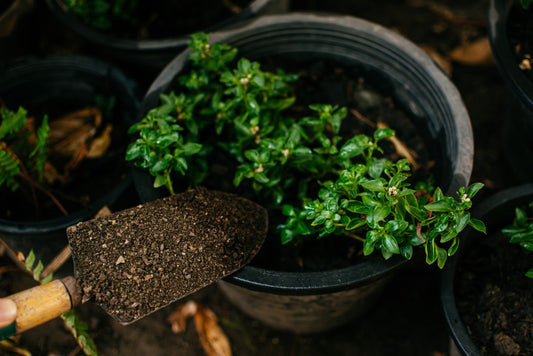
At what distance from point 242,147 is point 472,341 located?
3.54 feet

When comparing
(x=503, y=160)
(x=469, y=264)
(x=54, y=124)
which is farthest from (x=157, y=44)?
(x=503, y=160)

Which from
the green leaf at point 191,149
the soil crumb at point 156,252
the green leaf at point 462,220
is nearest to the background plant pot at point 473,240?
the green leaf at point 462,220

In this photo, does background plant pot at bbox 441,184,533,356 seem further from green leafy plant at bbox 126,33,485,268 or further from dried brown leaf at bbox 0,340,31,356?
dried brown leaf at bbox 0,340,31,356

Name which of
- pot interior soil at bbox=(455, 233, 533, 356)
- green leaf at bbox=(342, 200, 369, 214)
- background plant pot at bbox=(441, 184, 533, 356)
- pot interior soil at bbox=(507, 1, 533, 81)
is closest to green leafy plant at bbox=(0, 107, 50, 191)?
green leaf at bbox=(342, 200, 369, 214)

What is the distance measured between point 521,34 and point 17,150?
2.18 m

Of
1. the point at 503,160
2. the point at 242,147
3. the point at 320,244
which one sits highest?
the point at 242,147

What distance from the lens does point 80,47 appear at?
278 cm

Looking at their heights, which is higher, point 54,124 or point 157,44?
point 157,44

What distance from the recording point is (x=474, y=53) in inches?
105

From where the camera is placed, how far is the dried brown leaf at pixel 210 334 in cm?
217

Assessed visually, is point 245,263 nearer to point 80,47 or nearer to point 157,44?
point 157,44

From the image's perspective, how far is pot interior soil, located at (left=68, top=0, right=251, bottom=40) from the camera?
2389mm

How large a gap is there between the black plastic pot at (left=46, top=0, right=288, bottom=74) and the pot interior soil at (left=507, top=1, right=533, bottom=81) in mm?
1064

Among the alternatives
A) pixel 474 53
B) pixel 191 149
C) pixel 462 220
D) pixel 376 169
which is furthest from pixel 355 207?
pixel 474 53
